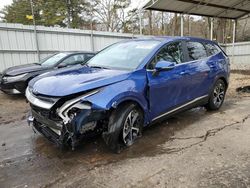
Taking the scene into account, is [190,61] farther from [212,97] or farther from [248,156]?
[248,156]

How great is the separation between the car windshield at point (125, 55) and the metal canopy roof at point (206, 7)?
7789mm

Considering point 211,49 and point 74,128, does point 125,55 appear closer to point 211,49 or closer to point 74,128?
point 74,128

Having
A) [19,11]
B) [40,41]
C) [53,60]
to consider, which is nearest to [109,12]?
[19,11]

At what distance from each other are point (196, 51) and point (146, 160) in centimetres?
281

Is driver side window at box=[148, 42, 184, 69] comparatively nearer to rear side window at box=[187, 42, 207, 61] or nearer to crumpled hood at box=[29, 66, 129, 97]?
rear side window at box=[187, 42, 207, 61]

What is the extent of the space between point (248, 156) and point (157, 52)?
2.13 m

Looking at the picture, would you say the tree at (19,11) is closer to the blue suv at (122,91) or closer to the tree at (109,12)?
the tree at (109,12)

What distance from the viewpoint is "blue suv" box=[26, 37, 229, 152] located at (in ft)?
10.8

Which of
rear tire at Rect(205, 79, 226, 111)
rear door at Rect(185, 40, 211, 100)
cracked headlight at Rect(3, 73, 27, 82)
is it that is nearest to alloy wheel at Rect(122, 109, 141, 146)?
rear door at Rect(185, 40, 211, 100)

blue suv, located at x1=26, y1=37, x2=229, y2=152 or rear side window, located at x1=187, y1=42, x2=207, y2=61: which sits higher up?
rear side window, located at x1=187, y1=42, x2=207, y2=61

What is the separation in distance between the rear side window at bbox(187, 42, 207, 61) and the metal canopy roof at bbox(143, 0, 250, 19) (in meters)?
7.03

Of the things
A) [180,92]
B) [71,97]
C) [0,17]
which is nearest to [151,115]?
[180,92]

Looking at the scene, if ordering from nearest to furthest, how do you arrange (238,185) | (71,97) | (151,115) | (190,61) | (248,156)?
(238,185), (71,97), (248,156), (151,115), (190,61)

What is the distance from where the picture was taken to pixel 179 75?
181 inches
